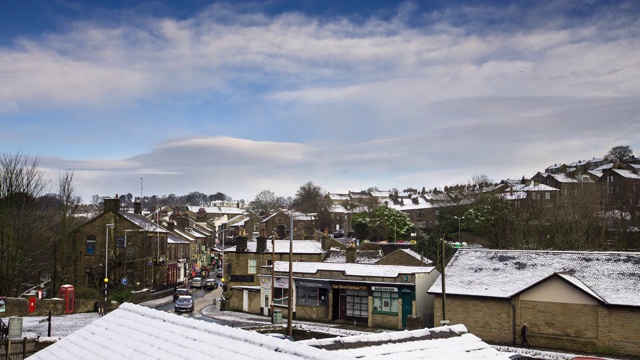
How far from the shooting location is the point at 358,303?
37.4 meters

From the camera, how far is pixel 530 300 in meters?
30.1

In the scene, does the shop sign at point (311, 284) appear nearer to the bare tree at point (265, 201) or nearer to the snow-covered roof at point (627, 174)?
the snow-covered roof at point (627, 174)

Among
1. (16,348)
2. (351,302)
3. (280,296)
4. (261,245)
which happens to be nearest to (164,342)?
(16,348)

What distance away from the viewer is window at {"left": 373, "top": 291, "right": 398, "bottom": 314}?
35.7m

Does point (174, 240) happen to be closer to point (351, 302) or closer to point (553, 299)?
point (351, 302)

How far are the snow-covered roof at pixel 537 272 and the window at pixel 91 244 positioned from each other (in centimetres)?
3305

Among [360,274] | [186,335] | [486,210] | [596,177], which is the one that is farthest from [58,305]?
[596,177]

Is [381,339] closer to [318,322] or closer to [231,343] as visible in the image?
[231,343]

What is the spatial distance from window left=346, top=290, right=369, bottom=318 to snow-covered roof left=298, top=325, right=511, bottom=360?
25.2 meters

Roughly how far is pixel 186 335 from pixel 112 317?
3.44 metres

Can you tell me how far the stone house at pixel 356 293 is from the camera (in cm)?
3525

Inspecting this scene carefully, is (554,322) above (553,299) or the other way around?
the other way around

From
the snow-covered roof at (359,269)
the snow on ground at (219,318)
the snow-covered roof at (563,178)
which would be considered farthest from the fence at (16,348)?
the snow-covered roof at (563,178)

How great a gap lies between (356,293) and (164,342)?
90.4ft
